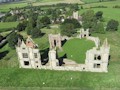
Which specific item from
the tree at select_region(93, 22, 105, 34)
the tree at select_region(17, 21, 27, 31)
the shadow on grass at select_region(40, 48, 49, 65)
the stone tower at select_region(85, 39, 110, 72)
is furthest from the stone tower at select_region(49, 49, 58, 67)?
the tree at select_region(17, 21, 27, 31)

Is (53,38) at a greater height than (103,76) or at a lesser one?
greater

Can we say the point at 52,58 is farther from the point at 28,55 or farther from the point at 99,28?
the point at 99,28

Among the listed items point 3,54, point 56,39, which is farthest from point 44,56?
point 3,54

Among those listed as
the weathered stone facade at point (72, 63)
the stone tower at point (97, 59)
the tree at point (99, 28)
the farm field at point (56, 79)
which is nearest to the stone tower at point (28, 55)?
the weathered stone facade at point (72, 63)

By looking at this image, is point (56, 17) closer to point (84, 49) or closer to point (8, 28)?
point (8, 28)

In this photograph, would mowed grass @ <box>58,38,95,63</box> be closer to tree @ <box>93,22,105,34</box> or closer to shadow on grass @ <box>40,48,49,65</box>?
shadow on grass @ <box>40,48,49,65</box>

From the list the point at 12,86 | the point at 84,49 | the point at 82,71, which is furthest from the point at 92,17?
the point at 12,86
